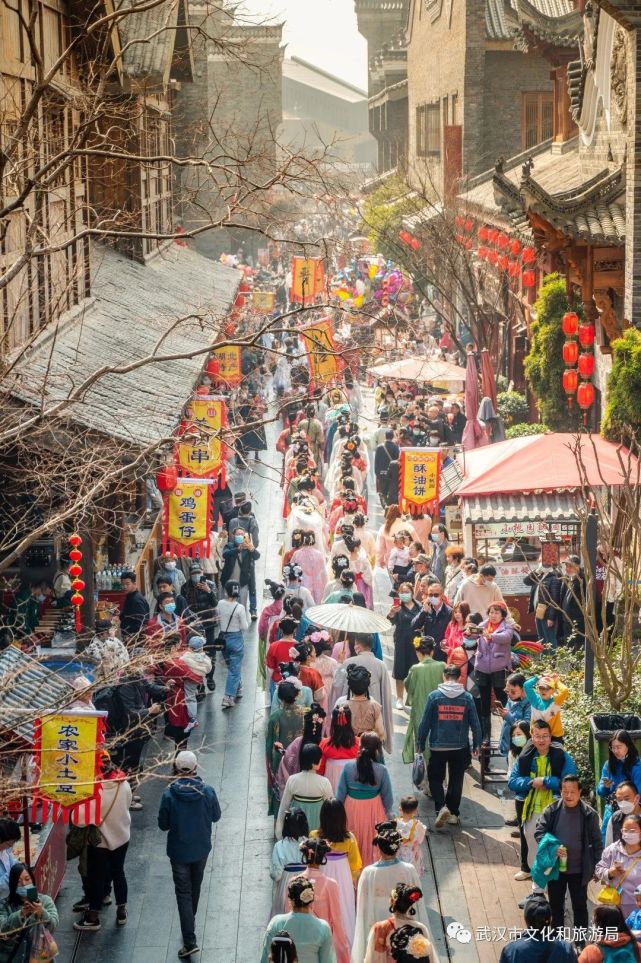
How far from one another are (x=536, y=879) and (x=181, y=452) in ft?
30.8

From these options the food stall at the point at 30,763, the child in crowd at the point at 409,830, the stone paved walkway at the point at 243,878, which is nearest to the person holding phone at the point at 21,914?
the food stall at the point at 30,763

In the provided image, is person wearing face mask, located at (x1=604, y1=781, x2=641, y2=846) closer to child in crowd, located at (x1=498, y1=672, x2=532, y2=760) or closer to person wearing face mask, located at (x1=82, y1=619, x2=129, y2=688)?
child in crowd, located at (x1=498, y1=672, x2=532, y2=760)

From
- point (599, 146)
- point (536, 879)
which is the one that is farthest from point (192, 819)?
point (599, 146)

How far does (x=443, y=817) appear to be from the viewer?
1280 cm

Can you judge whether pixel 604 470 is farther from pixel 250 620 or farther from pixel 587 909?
pixel 587 909

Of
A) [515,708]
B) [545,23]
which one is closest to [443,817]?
[515,708]

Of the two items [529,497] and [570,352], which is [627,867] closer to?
[529,497]

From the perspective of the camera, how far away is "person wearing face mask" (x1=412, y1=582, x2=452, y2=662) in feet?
50.5

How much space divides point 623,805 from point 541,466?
8278 millimetres

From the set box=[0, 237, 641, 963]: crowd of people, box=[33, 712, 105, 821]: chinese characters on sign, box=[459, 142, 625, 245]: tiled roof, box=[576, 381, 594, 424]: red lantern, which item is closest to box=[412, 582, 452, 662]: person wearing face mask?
box=[0, 237, 641, 963]: crowd of people

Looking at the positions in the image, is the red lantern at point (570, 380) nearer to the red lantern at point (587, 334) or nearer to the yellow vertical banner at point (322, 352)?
the red lantern at point (587, 334)

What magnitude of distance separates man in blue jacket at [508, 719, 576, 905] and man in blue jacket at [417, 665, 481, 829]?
4.78ft

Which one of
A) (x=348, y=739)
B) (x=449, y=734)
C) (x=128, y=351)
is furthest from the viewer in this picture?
(x=128, y=351)

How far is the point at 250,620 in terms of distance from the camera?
19359 millimetres
